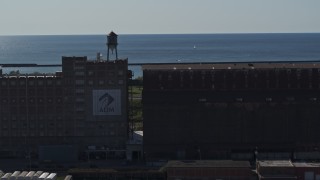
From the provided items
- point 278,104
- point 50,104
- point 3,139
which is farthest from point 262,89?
point 3,139

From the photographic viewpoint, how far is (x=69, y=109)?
1852 inches

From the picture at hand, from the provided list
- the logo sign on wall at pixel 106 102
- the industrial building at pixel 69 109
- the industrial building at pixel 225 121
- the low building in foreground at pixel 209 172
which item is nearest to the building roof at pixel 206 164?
the low building in foreground at pixel 209 172

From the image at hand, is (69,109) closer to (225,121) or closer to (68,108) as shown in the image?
(68,108)

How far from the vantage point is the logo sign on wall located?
153 feet

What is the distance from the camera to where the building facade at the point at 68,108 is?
46.6 metres

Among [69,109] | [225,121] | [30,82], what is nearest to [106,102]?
[69,109]

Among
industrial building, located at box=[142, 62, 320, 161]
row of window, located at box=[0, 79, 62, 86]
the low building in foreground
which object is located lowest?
the low building in foreground

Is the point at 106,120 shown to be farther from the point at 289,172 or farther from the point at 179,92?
the point at 289,172

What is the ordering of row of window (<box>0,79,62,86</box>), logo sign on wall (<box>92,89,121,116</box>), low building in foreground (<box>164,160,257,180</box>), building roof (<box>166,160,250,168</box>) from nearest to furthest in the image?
1. low building in foreground (<box>164,160,257,180</box>)
2. building roof (<box>166,160,250,168</box>)
3. logo sign on wall (<box>92,89,121,116</box>)
4. row of window (<box>0,79,62,86</box>)

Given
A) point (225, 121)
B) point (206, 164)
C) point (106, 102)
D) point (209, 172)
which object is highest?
point (106, 102)

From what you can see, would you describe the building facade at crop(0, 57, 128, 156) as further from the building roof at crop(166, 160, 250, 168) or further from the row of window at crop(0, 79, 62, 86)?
the building roof at crop(166, 160, 250, 168)

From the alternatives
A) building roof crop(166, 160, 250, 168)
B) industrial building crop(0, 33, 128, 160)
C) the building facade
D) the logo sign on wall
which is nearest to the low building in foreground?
building roof crop(166, 160, 250, 168)

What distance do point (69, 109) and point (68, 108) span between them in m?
0.10

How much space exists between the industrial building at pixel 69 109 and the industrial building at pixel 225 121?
2.45 m
